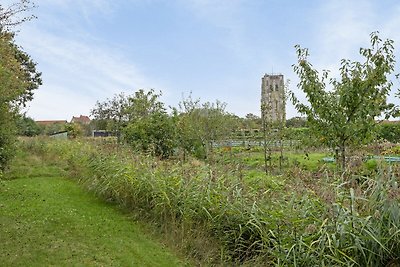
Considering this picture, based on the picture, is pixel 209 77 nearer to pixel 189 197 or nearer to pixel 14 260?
pixel 189 197

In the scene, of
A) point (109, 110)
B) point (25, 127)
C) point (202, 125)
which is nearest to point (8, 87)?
point (202, 125)

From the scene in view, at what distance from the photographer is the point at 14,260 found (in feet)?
14.1

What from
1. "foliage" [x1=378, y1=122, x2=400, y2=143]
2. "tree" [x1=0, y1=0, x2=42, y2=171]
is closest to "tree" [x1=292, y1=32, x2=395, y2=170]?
"foliage" [x1=378, y1=122, x2=400, y2=143]

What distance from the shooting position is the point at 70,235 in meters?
5.25

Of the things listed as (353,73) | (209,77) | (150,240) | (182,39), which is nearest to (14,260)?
(150,240)

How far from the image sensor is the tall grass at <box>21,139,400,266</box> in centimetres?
339

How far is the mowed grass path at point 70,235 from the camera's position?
14.7 feet

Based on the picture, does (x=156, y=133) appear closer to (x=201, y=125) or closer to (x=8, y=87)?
(x=201, y=125)

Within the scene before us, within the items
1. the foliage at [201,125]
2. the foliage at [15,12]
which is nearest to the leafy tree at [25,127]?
the foliage at [15,12]

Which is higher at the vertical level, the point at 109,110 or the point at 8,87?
the point at 109,110

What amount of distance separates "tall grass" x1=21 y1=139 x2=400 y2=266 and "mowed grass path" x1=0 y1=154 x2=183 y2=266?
15.4 inches

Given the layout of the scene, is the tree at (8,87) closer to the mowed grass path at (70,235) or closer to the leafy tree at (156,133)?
the mowed grass path at (70,235)

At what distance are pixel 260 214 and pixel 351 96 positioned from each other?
3.15 meters

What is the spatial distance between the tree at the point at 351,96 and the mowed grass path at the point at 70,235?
356 cm
